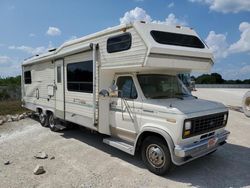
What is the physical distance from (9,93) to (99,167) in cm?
1955

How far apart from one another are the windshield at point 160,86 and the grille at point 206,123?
2.98 feet

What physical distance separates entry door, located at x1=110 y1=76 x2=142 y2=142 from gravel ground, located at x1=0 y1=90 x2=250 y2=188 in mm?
697

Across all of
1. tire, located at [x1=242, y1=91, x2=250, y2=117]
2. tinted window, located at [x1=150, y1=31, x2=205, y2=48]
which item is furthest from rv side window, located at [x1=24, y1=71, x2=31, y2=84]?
tire, located at [x1=242, y1=91, x2=250, y2=117]

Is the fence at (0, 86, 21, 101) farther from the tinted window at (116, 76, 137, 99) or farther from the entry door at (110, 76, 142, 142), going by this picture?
the tinted window at (116, 76, 137, 99)

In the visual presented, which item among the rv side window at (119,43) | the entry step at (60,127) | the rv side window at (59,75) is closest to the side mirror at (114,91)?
the rv side window at (119,43)

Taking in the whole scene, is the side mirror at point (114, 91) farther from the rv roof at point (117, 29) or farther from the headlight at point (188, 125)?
the headlight at point (188, 125)

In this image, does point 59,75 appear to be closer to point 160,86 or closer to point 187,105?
point 160,86

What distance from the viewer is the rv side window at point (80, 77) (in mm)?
6348

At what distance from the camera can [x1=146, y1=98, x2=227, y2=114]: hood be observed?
15.3 ft

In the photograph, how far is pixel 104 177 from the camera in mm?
4848

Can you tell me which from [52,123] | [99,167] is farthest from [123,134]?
[52,123]

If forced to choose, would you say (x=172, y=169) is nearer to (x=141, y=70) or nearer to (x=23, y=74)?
(x=141, y=70)

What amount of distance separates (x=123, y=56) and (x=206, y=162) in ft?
10.1

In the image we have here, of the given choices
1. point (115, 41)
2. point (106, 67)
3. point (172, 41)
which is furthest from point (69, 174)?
point (172, 41)
